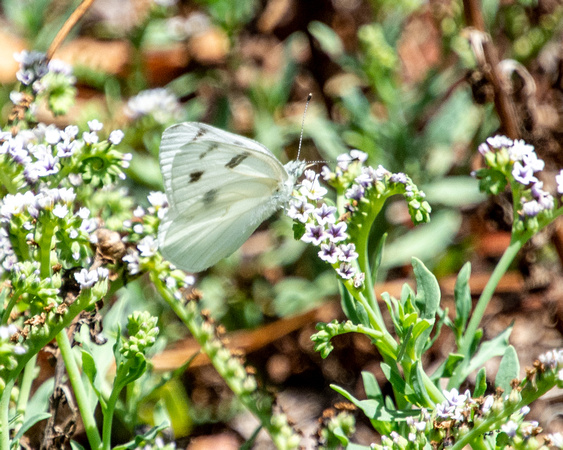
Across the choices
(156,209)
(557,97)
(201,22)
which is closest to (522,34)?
(557,97)

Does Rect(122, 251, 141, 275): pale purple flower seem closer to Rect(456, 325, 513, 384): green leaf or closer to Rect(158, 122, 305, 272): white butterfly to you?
Rect(158, 122, 305, 272): white butterfly

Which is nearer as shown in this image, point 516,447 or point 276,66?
point 516,447

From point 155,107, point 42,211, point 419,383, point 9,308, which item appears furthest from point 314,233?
point 155,107

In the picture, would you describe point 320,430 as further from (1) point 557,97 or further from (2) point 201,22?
(2) point 201,22

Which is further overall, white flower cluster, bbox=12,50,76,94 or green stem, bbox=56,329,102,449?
white flower cluster, bbox=12,50,76,94

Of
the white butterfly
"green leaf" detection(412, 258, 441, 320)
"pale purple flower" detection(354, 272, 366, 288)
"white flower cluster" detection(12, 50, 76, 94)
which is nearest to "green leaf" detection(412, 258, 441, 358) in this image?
"green leaf" detection(412, 258, 441, 320)

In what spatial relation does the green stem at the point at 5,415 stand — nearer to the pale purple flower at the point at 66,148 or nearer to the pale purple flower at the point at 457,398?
the pale purple flower at the point at 66,148

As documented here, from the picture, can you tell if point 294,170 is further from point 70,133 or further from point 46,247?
point 46,247
